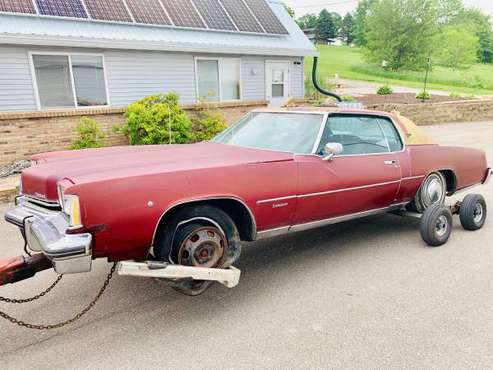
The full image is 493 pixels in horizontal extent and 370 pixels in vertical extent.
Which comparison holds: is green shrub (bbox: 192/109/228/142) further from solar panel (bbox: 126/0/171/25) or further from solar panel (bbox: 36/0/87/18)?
solar panel (bbox: 36/0/87/18)

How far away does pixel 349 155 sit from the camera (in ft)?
14.1

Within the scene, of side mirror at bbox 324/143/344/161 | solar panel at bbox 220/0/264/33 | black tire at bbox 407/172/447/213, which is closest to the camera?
side mirror at bbox 324/143/344/161

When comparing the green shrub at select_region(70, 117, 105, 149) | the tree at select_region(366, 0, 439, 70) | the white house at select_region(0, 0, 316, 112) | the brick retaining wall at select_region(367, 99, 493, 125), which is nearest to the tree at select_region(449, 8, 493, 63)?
the tree at select_region(366, 0, 439, 70)

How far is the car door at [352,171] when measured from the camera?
387 centimetres

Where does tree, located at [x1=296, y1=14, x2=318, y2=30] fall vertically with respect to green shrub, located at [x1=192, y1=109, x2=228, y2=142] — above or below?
above

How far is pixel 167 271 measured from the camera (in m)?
2.89

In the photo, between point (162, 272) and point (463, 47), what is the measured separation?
67.2 metres

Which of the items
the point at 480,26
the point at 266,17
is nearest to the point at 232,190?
the point at 266,17

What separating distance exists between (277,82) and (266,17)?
234 cm

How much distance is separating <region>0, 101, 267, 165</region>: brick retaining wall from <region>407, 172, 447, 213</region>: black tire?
24.4ft

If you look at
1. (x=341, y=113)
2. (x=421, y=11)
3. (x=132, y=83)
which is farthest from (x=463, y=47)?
(x=341, y=113)

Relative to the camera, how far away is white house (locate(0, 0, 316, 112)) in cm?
998

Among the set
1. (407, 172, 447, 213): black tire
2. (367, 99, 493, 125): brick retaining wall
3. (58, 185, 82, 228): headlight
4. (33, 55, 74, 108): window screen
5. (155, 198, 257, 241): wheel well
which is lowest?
(367, 99, 493, 125): brick retaining wall

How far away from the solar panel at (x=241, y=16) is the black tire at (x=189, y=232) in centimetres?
1155
